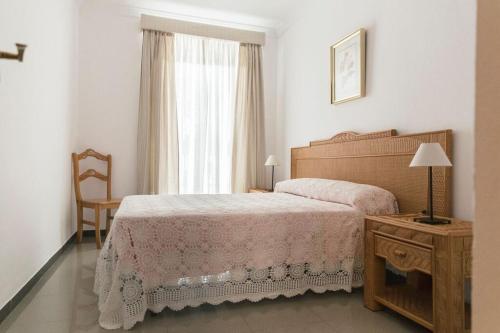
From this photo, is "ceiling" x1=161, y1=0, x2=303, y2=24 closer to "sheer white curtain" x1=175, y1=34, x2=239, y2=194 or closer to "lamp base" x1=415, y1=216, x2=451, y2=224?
"sheer white curtain" x1=175, y1=34, x2=239, y2=194

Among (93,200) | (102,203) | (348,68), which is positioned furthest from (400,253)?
(93,200)

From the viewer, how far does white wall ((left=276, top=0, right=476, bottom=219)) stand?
211 centimetres

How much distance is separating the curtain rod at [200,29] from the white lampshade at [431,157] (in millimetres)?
3468

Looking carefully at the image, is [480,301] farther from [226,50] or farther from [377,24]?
[226,50]

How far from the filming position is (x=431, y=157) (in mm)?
1836

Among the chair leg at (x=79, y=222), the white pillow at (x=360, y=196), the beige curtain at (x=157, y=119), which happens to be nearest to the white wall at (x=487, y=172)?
the white pillow at (x=360, y=196)

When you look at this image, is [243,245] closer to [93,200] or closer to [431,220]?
[431,220]

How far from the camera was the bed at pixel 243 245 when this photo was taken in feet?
6.21

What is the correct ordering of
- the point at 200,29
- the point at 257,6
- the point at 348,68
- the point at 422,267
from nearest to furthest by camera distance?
the point at 422,267, the point at 348,68, the point at 257,6, the point at 200,29

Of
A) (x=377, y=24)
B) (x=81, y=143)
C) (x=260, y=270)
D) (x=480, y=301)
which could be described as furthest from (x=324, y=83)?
(x=480, y=301)

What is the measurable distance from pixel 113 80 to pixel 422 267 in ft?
13.2

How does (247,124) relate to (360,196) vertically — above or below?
above

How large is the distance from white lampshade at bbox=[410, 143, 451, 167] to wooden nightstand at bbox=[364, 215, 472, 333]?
0.34 meters

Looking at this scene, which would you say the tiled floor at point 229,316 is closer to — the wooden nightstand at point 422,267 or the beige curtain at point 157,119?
the wooden nightstand at point 422,267
